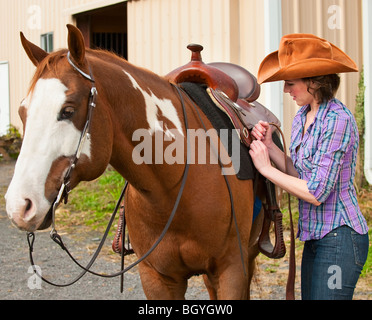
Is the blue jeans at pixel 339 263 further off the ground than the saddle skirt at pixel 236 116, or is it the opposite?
the saddle skirt at pixel 236 116

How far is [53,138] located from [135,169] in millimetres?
441

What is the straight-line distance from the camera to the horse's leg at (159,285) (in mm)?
2477

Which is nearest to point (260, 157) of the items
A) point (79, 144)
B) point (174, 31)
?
point (79, 144)

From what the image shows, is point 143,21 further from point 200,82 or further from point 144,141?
point 144,141

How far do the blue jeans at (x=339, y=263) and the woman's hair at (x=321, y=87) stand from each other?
0.62 metres

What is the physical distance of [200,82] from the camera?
9.20ft

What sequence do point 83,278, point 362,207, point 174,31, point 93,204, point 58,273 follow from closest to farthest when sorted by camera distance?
point 83,278, point 58,273, point 362,207, point 93,204, point 174,31

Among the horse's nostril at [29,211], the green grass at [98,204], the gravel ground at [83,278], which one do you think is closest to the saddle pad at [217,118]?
the horse's nostril at [29,211]

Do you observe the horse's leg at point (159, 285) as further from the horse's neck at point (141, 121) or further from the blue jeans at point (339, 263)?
the blue jeans at point (339, 263)

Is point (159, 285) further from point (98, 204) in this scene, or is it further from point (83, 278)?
point (98, 204)

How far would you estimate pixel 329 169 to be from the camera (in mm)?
2182

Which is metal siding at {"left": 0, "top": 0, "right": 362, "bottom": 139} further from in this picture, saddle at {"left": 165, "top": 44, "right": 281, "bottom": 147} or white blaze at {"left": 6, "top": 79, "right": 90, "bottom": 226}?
white blaze at {"left": 6, "top": 79, "right": 90, "bottom": 226}

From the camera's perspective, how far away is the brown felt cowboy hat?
7.51 feet

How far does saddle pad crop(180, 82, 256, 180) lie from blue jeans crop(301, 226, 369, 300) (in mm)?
488
